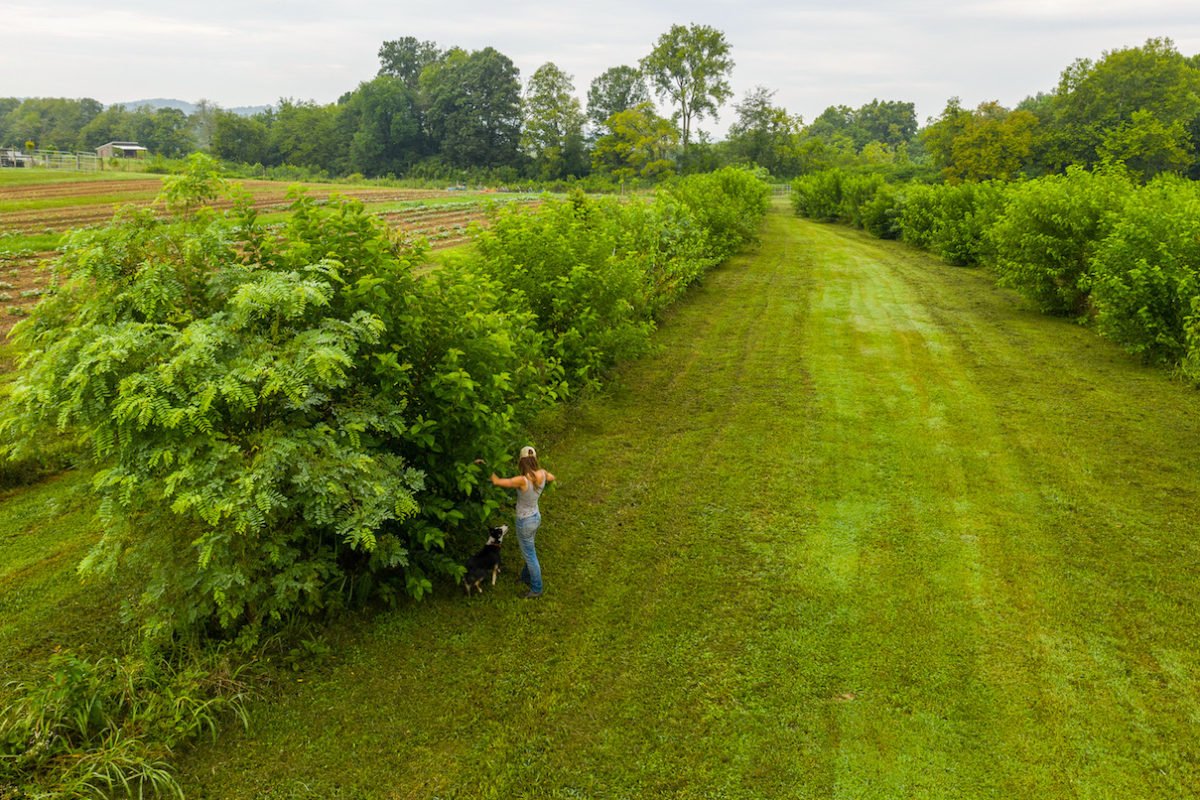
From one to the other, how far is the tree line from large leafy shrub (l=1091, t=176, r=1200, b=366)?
32.3m

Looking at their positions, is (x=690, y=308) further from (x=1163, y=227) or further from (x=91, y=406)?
(x=91, y=406)

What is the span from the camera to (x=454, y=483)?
638cm

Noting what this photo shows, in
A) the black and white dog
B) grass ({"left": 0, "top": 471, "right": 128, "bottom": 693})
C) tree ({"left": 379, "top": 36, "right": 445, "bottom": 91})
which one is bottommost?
grass ({"left": 0, "top": 471, "right": 128, "bottom": 693})

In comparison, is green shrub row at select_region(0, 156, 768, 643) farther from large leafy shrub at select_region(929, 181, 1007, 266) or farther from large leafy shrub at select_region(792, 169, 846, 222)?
large leafy shrub at select_region(792, 169, 846, 222)

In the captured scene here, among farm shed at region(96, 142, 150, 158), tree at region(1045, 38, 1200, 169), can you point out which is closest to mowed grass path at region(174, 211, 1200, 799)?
tree at region(1045, 38, 1200, 169)

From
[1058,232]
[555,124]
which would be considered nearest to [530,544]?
[1058,232]

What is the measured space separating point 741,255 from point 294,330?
23497 millimetres

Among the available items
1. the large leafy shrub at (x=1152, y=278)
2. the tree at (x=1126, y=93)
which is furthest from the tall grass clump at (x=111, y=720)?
the tree at (x=1126, y=93)

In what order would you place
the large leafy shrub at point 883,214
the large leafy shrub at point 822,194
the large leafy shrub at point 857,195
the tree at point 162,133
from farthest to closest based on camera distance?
the tree at point 162,133 → the large leafy shrub at point 822,194 → the large leafy shrub at point 857,195 → the large leafy shrub at point 883,214

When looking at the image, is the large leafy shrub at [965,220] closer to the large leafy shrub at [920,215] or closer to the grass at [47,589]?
the large leafy shrub at [920,215]

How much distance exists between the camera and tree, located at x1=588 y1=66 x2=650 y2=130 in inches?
3226

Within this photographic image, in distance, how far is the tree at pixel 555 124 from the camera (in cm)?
7450

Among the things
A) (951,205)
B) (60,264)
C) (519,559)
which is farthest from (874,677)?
(951,205)

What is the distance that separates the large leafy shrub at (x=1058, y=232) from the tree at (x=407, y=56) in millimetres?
115830
